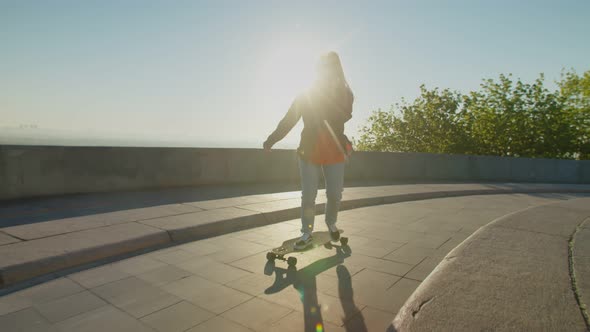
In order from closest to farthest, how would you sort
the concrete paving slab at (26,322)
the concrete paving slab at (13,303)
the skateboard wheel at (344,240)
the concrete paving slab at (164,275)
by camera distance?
the concrete paving slab at (26,322) < the concrete paving slab at (13,303) < the concrete paving slab at (164,275) < the skateboard wheel at (344,240)

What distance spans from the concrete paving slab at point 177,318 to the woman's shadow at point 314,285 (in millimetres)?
616

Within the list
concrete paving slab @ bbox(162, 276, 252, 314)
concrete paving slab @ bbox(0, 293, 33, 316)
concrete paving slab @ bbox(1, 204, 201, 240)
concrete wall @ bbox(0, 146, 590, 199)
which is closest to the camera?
concrete paving slab @ bbox(0, 293, 33, 316)

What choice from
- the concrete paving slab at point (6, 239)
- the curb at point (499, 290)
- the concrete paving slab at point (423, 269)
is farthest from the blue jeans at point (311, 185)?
the concrete paving slab at point (6, 239)

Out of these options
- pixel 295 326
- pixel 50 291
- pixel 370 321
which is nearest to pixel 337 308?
pixel 370 321

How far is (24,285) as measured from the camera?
10.2 ft

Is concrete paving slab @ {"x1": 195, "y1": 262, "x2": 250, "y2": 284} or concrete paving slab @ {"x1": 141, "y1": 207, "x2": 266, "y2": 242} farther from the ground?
concrete paving slab @ {"x1": 141, "y1": 207, "x2": 266, "y2": 242}

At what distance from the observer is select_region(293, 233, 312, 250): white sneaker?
3.92 metres

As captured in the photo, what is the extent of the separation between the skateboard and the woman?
87 millimetres

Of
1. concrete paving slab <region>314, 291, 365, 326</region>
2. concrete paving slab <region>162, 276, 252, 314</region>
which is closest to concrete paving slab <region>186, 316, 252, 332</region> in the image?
concrete paving slab <region>162, 276, 252, 314</region>

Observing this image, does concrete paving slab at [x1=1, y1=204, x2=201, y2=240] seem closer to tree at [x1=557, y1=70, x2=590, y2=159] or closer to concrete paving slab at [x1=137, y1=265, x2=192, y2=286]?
concrete paving slab at [x1=137, y1=265, x2=192, y2=286]

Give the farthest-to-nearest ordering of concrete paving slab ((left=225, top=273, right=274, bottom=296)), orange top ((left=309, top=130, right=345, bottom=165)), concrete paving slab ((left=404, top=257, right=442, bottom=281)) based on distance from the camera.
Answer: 1. orange top ((left=309, top=130, right=345, bottom=165))
2. concrete paving slab ((left=404, top=257, right=442, bottom=281))
3. concrete paving slab ((left=225, top=273, right=274, bottom=296))

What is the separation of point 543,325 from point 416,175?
11.6 m

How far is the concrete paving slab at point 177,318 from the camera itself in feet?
7.95

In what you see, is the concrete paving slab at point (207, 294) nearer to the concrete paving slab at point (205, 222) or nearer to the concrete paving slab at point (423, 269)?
the concrete paving slab at point (205, 222)
